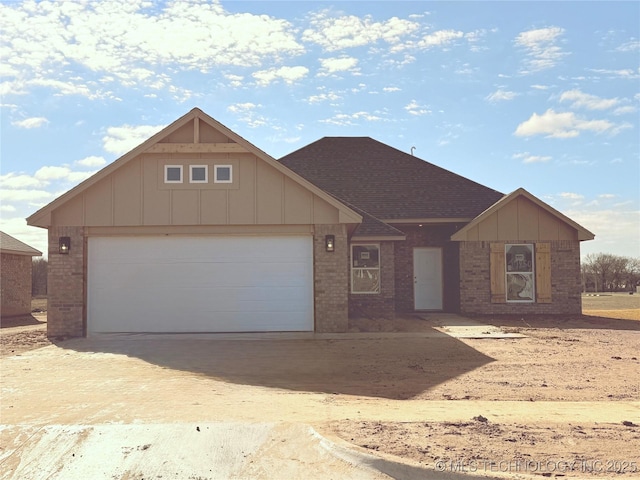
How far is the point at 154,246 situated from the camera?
1384 cm

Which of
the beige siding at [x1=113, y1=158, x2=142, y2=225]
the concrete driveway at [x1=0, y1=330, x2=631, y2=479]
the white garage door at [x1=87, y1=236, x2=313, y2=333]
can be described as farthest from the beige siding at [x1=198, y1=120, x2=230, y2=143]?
the concrete driveway at [x1=0, y1=330, x2=631, y2=479]

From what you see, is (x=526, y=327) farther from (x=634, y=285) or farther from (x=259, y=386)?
(x=634, y=285)

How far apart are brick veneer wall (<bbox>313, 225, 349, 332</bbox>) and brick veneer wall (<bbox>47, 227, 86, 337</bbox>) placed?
5.63 m

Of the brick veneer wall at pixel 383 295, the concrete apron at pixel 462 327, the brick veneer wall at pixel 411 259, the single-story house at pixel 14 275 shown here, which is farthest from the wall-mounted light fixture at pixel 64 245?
the brick veneer wall at pixel 411 259

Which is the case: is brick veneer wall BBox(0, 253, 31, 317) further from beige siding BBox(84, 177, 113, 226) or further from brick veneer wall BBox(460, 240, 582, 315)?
brick veneer wall BBox(460, 240, 582, 315)

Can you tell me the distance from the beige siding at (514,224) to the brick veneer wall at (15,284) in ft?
56.1

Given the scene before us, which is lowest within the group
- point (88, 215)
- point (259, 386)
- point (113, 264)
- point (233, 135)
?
point (259, 386)

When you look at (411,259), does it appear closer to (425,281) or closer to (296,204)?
(425,281)

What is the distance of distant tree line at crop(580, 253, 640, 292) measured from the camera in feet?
150

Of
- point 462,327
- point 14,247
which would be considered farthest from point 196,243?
point 14,247

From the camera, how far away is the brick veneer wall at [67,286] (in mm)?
13484

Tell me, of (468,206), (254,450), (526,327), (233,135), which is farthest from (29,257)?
(254,450)

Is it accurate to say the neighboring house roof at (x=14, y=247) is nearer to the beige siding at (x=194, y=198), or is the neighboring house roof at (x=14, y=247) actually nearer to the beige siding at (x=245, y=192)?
the beige siding at (x=194, y=198)

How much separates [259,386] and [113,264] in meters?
7.17
